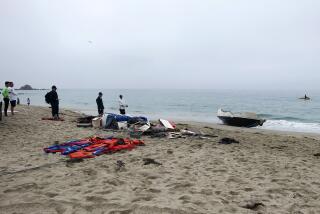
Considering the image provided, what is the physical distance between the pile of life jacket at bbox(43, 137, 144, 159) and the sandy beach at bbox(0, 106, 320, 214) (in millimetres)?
286

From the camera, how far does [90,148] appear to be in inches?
324

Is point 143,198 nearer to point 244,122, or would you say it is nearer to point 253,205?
point 253,205

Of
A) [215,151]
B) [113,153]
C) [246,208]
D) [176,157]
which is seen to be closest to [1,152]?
[113,153]

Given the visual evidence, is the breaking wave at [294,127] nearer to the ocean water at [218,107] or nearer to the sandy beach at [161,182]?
the ocean water at [218,107]

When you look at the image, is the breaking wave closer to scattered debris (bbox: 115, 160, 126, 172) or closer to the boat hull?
the boat hull

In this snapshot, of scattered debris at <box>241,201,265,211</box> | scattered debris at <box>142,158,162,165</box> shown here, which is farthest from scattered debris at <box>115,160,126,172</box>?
scattered debris at <box>241,201,265,211</box>

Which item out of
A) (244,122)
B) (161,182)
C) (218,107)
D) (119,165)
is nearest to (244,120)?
(244,122)

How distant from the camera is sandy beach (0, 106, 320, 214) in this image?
171 inches

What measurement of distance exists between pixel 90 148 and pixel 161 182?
11.0 ft

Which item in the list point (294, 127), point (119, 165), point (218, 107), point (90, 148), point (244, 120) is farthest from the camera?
point (218, 107)

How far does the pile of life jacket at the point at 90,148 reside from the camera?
763 cm

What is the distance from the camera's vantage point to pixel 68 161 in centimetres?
696

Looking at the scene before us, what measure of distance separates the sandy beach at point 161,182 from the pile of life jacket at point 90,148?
0.94ft

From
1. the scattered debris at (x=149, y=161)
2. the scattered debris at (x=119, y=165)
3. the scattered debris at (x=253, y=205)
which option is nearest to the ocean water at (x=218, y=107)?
the scattered debris at (x=149, y=161)
